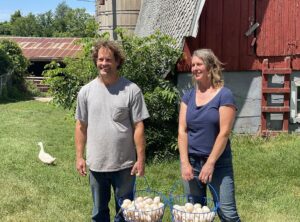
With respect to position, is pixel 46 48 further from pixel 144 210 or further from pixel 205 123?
pixel 144 210

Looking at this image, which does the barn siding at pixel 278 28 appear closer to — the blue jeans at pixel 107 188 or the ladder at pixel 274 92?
the ladder at pixel 274 92

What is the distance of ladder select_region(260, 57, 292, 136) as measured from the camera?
30.3 ft

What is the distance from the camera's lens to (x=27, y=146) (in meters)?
9.94

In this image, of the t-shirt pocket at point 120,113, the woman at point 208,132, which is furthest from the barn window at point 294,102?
the t-shirt pocket at point 120,113

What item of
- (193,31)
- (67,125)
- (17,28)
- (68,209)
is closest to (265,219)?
(68,209)

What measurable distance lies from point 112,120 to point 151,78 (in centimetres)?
413

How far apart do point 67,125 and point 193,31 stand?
6174 millimetres

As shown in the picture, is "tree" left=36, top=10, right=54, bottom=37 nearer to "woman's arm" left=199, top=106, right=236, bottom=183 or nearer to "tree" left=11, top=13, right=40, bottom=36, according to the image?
"tree" left=11, top=13, right=40, bottom=36

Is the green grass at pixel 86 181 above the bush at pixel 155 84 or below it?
below

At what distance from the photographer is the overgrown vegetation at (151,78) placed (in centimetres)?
780

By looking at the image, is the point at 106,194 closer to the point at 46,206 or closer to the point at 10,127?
the point at 46,206

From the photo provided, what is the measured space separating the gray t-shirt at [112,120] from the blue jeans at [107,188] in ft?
0.28

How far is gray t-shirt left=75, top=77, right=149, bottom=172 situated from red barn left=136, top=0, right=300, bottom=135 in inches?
210

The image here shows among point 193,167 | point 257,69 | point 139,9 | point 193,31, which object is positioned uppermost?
point 139,9
